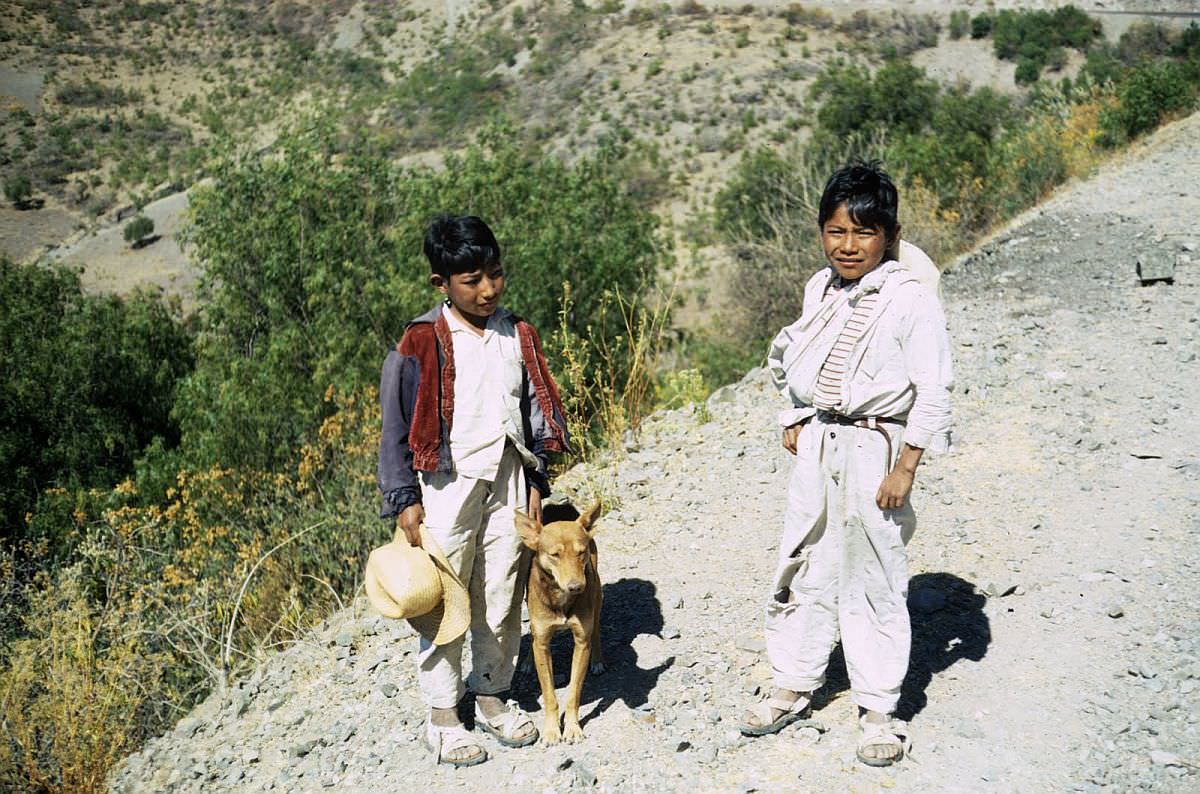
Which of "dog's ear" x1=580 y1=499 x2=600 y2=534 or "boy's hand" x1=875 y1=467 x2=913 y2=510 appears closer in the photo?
"boy's hand" x1=875 y1=467 x2=913 y2=510

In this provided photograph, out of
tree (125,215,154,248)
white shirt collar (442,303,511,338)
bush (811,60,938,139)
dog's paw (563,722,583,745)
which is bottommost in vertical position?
tree (125,215,154,248)

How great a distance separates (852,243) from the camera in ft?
10.4

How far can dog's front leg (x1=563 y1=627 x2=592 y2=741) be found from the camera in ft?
11.9

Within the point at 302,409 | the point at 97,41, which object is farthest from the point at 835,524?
the point at 97,41

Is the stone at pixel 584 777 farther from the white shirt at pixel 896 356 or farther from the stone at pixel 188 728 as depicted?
the stone at pixel 188 728

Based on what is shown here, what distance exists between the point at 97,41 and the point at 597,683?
183 ft

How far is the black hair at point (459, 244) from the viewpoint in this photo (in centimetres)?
329

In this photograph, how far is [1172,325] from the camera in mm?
7309

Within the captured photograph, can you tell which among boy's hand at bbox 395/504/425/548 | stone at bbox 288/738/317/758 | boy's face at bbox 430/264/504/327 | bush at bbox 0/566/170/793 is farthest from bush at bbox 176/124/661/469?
boy's hand at bbox 395/504/425/548

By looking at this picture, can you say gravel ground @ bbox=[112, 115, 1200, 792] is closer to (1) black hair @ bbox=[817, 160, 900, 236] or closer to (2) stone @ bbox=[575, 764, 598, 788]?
(2) stone @ bbox=[575, 764, 598, 788]

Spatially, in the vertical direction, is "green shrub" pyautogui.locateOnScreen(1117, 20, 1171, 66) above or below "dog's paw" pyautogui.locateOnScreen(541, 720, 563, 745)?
below

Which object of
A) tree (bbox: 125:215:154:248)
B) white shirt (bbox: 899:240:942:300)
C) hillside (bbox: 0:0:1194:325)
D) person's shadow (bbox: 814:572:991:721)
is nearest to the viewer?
white shirt (bbox: 899:240:942:300)

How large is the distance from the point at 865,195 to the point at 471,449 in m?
1.56

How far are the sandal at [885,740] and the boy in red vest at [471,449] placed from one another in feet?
3.95
